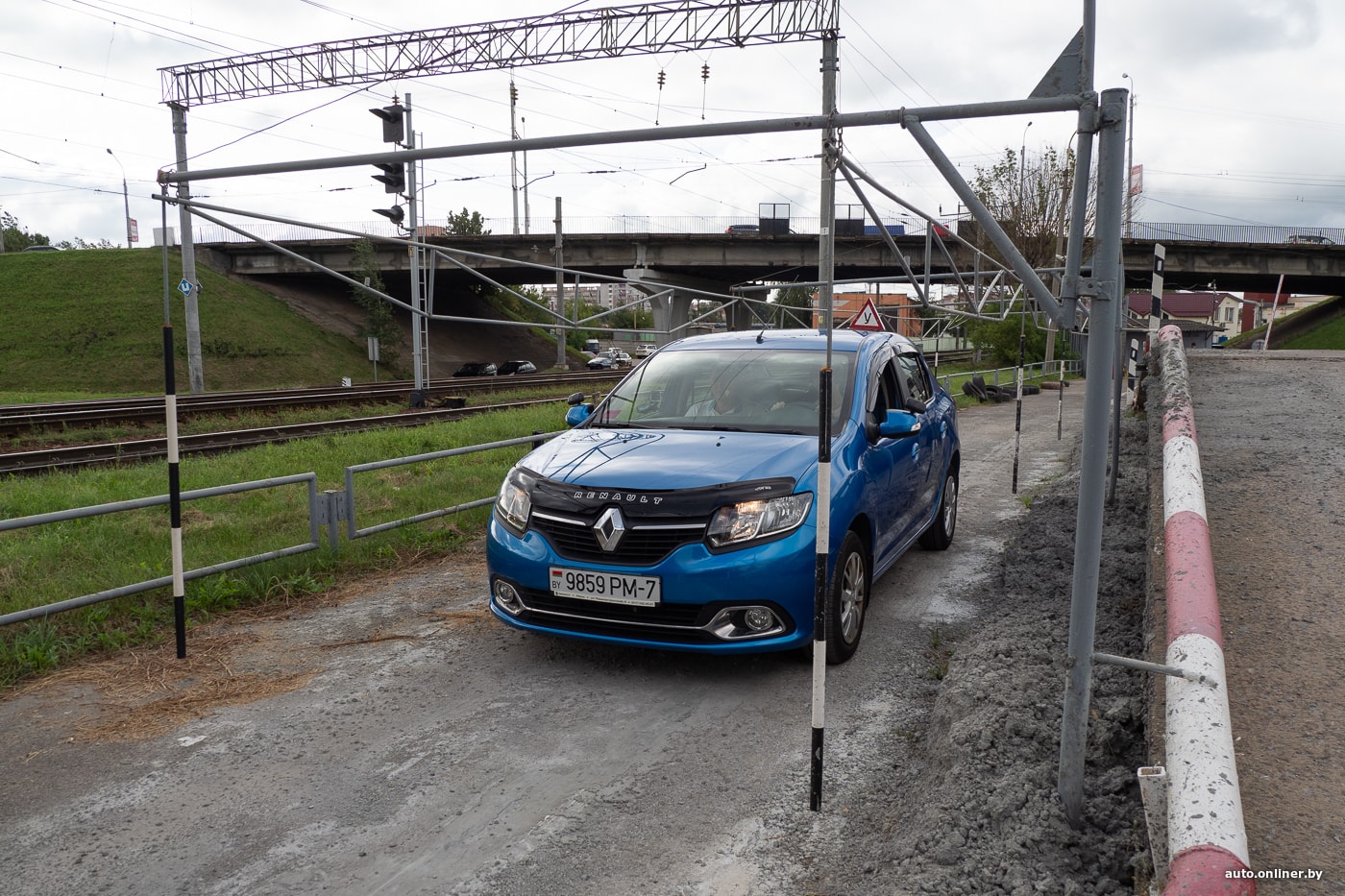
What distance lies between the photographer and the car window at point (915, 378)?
709 cm

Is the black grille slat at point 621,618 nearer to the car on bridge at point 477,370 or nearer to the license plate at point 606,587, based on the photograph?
the license plate at point 606,587

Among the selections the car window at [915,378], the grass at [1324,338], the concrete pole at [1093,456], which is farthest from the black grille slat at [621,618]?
the grass at [1324,338]

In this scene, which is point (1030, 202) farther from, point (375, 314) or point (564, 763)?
point (564, 763)

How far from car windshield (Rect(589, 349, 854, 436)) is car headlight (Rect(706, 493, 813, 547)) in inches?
34.5

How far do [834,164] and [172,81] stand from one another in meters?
27.7

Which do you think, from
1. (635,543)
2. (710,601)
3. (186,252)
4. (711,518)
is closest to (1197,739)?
(710,601)

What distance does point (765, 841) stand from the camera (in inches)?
131

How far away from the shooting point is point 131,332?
39844mm

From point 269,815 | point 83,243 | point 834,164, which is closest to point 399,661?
point 269,815

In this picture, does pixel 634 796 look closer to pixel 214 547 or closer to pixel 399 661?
pixel 399 661

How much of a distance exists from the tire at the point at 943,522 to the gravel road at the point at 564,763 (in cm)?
147

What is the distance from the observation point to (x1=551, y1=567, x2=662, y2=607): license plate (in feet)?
15.2

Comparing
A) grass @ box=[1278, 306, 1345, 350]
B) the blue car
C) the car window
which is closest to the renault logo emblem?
the blue car

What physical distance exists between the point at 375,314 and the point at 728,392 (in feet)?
141
